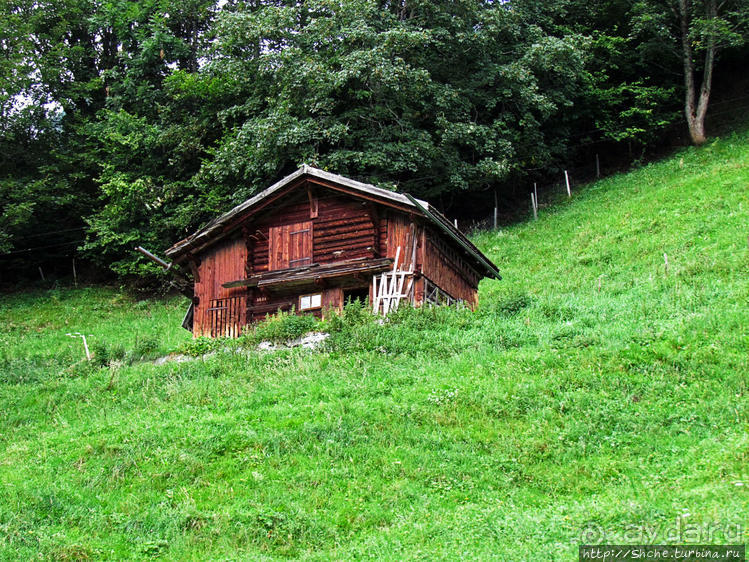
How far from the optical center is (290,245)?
29031 mm

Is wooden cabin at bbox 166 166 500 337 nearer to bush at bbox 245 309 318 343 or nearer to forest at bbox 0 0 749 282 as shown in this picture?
bush at bbox 245 309 318 343

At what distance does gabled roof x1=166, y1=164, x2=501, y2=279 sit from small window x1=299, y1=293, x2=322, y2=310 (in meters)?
3.48


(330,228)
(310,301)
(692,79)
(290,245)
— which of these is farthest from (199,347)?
(692,79)

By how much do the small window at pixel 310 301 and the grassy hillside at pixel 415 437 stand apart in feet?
13.7

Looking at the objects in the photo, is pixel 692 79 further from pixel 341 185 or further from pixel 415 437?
pixel 415 437

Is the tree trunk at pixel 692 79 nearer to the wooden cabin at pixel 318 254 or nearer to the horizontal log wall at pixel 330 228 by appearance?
the wooden cabin at pixel 318 254

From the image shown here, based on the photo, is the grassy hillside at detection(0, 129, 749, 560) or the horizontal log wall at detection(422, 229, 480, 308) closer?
the grassy hillside at detection(0, 129, 749, 560)

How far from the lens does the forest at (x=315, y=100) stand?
1580 inches

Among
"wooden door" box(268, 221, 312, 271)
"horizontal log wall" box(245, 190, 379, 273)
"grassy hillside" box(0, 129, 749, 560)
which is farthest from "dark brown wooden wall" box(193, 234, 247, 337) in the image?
"grassy hillside" box(0, 129, 749, 560)

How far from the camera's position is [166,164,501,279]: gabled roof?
89.0 feet

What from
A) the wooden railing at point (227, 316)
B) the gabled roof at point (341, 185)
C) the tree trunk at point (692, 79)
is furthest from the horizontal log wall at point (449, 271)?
the tree trunk at point (692, 79)

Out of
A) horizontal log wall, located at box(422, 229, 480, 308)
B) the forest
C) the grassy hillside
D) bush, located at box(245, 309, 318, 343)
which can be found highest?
the forest

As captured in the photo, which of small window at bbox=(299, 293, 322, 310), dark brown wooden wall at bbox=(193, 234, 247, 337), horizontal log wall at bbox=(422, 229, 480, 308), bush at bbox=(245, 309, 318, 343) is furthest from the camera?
dark brown wooden wall at bbox=(193, 234, 247, 337)

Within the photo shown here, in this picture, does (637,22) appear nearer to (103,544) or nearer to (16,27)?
(16,27)
